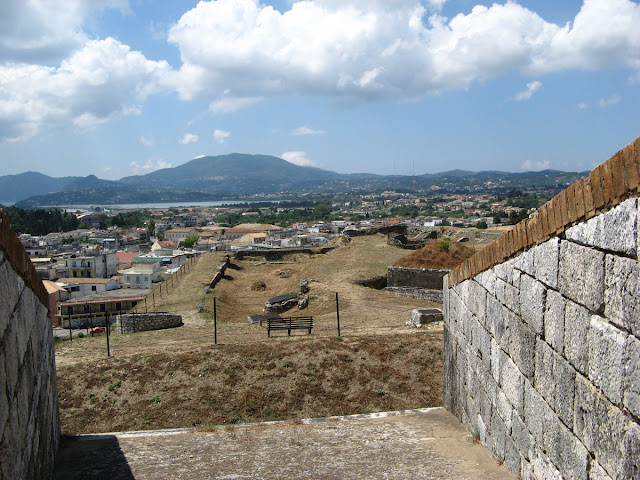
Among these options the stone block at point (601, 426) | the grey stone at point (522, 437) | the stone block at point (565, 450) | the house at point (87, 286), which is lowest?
the house at point (87, 286)

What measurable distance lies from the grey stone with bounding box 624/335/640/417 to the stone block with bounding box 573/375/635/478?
0.29 ft

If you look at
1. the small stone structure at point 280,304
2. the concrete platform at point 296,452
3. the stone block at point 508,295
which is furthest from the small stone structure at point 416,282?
the stone block at point 508,295

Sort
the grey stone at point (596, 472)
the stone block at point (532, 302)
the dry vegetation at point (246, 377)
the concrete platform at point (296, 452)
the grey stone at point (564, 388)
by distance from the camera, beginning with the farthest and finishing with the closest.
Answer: the dry vegetation at point (246, 377)
the concrete platform at point (296, 452)
the stone block at point (532, 302)
the grey stone at point (564, 388)
the grey stone at point (596, 472)

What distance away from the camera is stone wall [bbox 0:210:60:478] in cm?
279

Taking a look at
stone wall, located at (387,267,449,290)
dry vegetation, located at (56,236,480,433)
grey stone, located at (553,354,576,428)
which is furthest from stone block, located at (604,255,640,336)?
stone wall, located at (387,267,449,290)

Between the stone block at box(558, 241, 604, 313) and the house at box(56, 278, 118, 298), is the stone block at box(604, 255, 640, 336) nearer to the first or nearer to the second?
the stone block at box(558, 241, 604, 313)

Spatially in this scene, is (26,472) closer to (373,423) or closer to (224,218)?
(373,423)

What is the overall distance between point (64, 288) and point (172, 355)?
4417cm

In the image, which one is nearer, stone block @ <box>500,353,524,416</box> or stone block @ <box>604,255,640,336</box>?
stone block @ <box>604,255,640,336</box>

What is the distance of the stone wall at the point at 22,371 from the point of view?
2.79 metres

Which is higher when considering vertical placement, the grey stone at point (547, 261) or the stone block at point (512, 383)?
the grey stone at point (547, 261)

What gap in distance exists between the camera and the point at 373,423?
6375mm

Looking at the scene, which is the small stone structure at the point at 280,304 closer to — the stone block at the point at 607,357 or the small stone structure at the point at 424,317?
the small stone structure at the point at 424,317

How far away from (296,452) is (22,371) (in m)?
3.20
